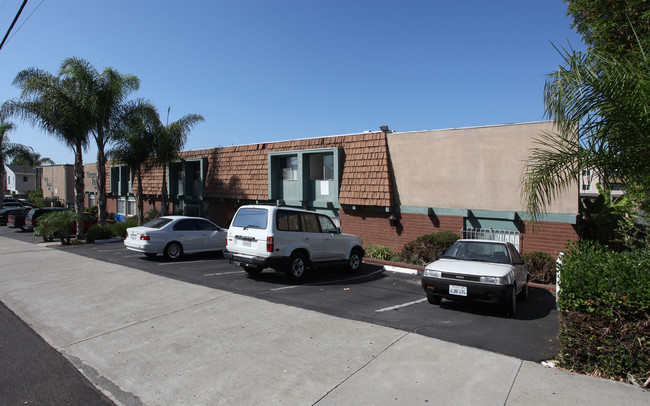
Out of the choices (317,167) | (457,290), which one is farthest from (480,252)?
(317,167)

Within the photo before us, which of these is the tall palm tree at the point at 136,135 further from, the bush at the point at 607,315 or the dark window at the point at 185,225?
the bush at the point at 607,315

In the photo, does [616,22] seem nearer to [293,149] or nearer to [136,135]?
[293,149]

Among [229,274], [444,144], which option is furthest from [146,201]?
[444,144]

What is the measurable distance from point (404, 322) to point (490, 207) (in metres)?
7.56

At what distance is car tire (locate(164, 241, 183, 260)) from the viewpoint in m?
13.7

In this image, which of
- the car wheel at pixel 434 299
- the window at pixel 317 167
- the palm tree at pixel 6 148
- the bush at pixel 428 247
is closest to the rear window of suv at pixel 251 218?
the car wheel at pixel 434 299

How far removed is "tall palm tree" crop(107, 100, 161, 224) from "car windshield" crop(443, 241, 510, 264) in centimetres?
1803

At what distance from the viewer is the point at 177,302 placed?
8234mm

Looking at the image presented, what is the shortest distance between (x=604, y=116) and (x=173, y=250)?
12.4 meters

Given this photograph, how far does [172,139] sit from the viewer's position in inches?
871

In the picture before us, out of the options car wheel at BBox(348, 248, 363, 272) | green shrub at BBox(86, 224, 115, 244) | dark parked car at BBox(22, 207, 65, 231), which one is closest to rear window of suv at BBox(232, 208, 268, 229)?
car wheel at BBox(348, 248, 363, 272)

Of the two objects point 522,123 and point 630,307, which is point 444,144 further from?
point 630,307

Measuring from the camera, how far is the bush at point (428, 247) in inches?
504

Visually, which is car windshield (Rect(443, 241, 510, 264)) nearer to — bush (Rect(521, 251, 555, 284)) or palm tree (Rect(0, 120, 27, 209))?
bush (Rect(521, 251, 555, 284))
